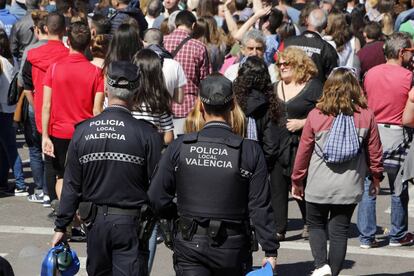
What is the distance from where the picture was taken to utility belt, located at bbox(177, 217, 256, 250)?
5992 mm

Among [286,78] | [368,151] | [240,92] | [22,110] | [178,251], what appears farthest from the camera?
[22,110]

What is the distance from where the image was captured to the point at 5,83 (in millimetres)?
11719

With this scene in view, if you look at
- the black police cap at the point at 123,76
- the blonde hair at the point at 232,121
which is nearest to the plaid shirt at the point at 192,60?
the blonde hair at the point at 232,121

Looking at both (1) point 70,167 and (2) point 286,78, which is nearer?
(1) point 70,167

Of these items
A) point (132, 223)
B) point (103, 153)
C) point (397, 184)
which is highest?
point (103, 153)

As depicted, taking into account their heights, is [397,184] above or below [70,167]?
below

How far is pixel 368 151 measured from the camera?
8.16 meters

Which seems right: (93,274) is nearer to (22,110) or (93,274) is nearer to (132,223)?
(132,223)

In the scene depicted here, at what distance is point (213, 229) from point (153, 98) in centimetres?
243

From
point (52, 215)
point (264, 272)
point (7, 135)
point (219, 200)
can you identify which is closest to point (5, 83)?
point (7, 135)

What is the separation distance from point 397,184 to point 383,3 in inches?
292

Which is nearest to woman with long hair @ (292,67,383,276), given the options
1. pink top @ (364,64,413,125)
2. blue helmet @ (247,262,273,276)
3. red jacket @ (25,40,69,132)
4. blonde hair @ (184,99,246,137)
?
pink top @ (364,64,413,125)

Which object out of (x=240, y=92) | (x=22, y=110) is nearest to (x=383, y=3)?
(x=22, y=110)

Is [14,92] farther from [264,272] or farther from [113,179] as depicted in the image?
[264,272]
